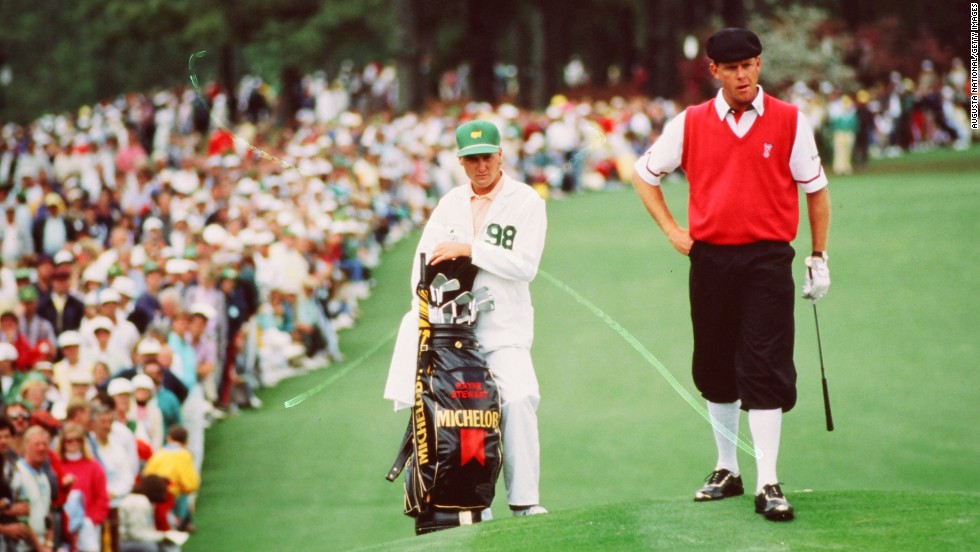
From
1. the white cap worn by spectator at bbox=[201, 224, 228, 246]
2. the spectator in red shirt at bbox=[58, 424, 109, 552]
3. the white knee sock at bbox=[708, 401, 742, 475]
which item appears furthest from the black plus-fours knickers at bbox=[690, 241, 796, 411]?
the white cap worn by spectator at bbox=[201, 224, 228, 246]

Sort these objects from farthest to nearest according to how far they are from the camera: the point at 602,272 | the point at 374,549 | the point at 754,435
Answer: the point at 602,272 → the point at 374,549 → the point at 754,435

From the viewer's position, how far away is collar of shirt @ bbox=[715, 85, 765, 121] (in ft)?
23.0

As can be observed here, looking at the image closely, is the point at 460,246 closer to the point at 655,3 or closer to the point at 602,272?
the point at 602,272

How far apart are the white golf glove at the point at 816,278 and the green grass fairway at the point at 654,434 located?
0.98m

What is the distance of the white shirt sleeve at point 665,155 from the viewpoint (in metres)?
7.27

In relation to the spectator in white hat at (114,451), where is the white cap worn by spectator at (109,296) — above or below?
above

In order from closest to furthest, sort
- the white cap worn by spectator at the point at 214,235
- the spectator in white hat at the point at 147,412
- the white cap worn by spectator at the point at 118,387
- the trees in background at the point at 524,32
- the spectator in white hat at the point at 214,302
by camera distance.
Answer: the white cap worn by spectator at the point at 118,387
the spectator in white hat at the point at 147,412
the spectator in white hat at the point at 214,302
the white cap worn by spectator at the point at 214,235
the trees in background at the point at 524,32

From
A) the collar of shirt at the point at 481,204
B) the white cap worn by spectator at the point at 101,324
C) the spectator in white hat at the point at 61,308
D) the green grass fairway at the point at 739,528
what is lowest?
the green grass fairway at the point at 739,528

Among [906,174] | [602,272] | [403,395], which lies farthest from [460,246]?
[906,174]

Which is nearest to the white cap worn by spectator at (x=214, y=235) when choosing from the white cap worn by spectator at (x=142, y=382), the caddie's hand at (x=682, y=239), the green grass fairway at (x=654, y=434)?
the green grass fairway at (x=654, y=434)

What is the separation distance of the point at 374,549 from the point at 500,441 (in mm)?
785

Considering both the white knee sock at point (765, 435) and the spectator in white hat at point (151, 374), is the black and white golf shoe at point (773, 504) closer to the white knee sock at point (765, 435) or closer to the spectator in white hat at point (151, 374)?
the white knee sock at point (765, 435)

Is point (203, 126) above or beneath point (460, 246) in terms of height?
above

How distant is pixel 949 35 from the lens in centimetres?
5844
